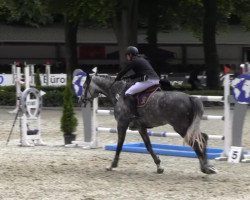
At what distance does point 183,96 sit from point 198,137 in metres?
0.77

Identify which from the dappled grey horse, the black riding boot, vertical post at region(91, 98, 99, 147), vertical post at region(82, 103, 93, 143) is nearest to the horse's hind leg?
the dappled grey horse

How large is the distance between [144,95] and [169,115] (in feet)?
2.39

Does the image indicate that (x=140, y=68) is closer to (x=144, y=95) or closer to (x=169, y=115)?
(x=144, y=95)

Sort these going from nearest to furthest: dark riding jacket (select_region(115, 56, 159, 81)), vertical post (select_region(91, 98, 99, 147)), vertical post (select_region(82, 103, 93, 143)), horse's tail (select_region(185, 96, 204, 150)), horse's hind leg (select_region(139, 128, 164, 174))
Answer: horse's tail (select_region(185, 96, 204, 150))
horse's hind leg (select_region(139, 128, 164, 174))
dark riding jacket (select_region(115, 56, 159, 81))
vertical post (select_region(91, 98, 99, 147))
vertical post (select_region(82, 103, 93, 143))

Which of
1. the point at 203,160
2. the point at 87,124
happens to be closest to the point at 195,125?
the point at 203,160

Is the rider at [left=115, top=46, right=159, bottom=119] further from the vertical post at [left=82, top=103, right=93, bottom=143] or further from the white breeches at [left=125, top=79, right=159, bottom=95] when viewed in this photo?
the vertical post at [left=82, top=103, right=93, bottom=143]

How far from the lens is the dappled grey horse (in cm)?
1156

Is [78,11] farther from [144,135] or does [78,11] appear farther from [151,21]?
[144,135]

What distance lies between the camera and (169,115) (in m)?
11.8

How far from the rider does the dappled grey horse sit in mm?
130

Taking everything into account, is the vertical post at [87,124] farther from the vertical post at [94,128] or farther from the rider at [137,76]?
the rider at [137,76]

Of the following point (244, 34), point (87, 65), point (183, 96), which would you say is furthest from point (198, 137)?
point (244, 34)

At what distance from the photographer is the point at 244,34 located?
170 feet

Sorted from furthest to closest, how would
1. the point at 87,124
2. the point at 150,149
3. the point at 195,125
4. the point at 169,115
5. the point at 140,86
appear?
the point at 87,124
the point at 150,149
the point at 140,86
the point at 169,115
the point at 195,125
